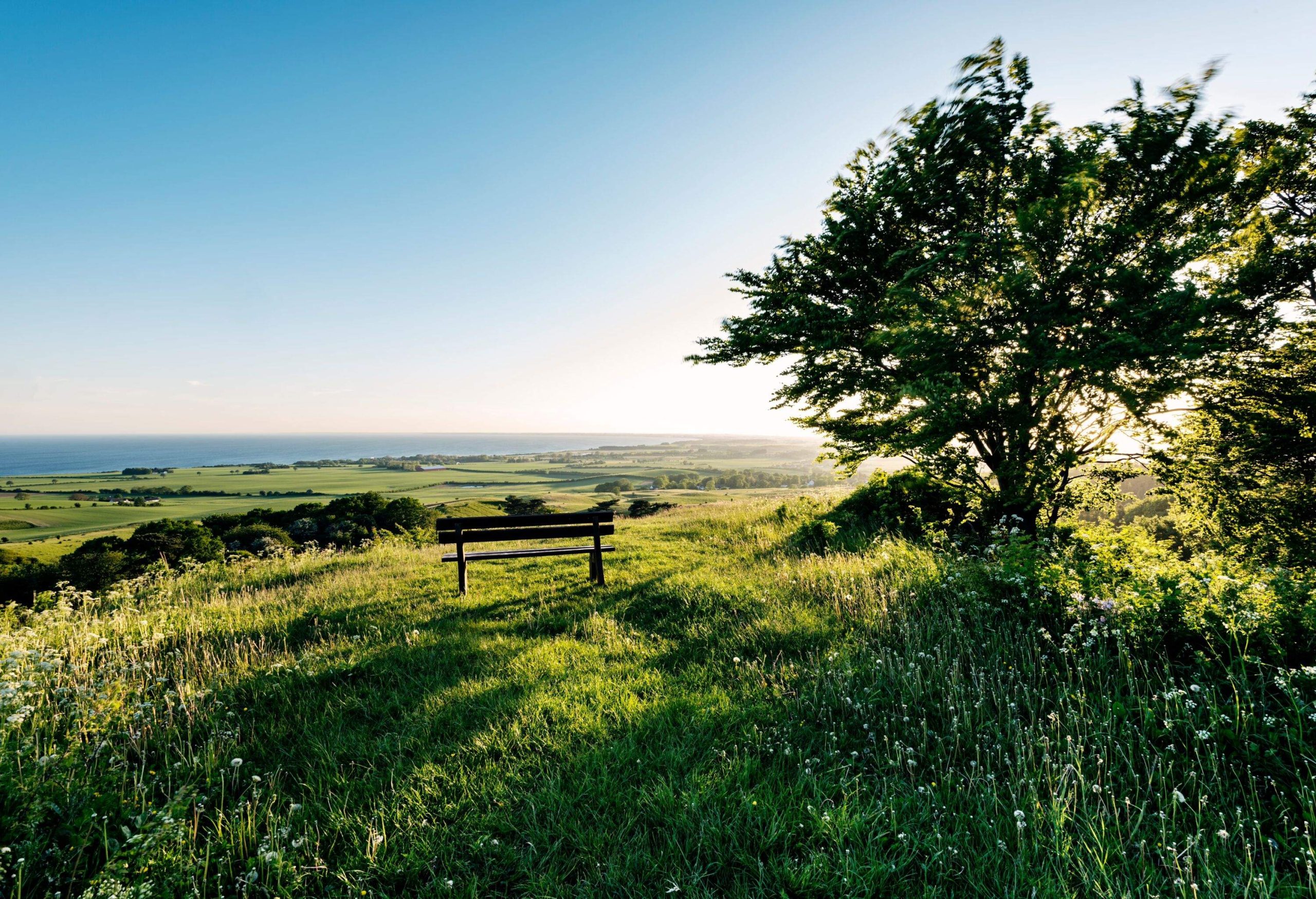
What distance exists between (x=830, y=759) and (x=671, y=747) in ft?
3.74

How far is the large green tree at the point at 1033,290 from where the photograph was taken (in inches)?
290

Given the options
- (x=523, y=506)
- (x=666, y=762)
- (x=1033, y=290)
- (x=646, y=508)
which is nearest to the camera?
(x=666, y=762)

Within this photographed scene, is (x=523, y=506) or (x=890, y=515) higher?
(x=890, y=515)

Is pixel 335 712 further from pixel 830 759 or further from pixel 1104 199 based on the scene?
pixel 1104 199

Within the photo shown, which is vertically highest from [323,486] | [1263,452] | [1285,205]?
[1285,205]

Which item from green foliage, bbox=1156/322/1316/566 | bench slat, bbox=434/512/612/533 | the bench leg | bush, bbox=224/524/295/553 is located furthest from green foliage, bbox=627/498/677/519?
green foliage, bbox=1156/322/1316/566

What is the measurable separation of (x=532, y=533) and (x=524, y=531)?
6.1 inches

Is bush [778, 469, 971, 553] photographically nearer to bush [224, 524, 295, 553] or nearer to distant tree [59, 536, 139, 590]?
bush [224, 524, 295, 553]

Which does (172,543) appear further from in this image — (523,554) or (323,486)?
(323,486)

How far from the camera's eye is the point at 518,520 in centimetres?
793

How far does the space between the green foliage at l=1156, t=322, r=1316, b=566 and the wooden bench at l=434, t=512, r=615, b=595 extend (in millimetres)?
10742

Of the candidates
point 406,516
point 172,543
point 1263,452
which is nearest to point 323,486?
point 406,516

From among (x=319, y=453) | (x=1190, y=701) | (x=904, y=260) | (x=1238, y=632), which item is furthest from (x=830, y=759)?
(x=319, y=453)

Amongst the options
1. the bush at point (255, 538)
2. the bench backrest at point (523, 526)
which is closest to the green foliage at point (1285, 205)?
the bench backrest at point (523, 526)
